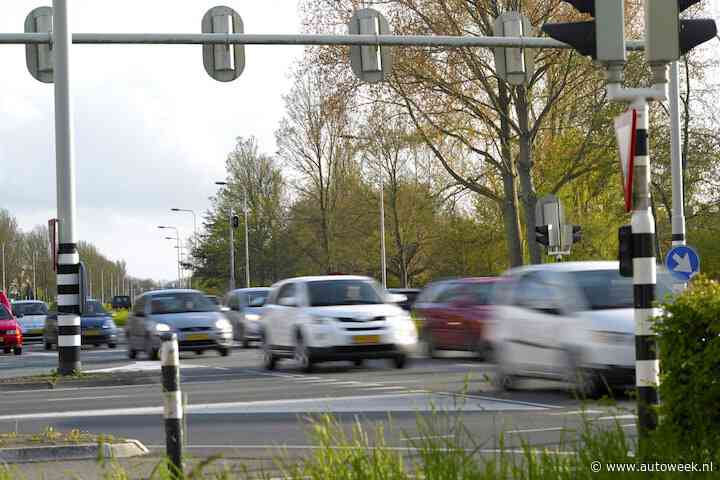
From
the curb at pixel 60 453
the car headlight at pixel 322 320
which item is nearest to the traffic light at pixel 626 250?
the curb at pixel 60 453

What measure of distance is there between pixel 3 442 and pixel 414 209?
6307 centimetres

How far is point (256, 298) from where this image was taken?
3694cm

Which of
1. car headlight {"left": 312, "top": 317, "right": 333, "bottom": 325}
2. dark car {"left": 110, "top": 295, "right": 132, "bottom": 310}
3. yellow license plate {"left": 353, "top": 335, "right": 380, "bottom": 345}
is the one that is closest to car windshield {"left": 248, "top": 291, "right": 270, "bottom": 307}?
car headlight {"left": 312, "top": 317, "right": 333, "bottom": 325}

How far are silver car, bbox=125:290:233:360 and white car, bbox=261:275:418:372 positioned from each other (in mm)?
4972

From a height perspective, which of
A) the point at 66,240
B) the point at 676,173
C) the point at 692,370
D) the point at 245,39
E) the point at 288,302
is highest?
the point at 245,39

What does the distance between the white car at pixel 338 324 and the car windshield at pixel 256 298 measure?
1283cm

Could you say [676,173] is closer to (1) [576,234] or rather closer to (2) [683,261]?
(1) [576,234]

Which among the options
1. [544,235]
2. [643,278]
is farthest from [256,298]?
[643,278]

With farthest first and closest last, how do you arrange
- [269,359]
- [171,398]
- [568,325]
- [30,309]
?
[30,309] → [269,359] → [568,325] → [171,398]

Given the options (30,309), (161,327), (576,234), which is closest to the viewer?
(161,327)

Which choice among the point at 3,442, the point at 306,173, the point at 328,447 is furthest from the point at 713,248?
the point at 328,447

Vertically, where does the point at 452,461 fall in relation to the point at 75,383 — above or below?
above

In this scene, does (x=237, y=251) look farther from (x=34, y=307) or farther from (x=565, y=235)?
(x=565, y=235)

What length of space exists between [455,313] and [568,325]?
10.4 m
